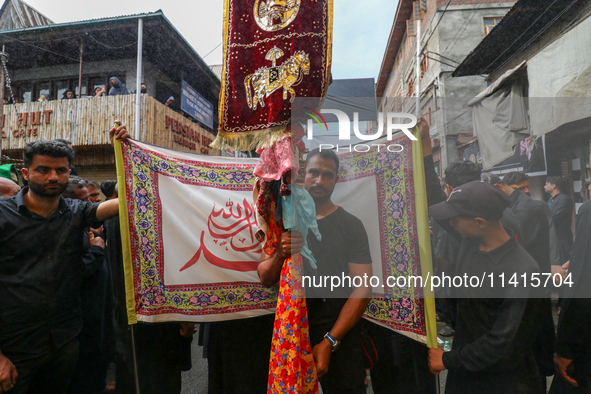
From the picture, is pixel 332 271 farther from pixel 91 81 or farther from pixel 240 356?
pixel 91 81

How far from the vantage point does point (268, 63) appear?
1601 millimetres

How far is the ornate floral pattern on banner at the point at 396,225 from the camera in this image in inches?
58.9

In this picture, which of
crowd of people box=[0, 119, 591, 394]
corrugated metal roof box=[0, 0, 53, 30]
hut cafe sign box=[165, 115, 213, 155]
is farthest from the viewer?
hut cafe sign box=[165, 115, 213, 155]

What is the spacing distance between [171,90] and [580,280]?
1064 centimetres

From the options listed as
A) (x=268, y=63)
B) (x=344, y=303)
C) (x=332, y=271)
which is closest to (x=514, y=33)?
(x=268, y=63)

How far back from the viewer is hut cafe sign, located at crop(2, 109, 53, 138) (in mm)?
8070

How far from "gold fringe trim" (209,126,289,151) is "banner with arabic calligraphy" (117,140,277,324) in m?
0.49

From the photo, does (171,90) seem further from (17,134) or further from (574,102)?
(574,102)

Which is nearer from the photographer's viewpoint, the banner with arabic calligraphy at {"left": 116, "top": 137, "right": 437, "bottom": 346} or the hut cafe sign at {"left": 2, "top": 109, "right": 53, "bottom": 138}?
the banner with arabic calligraphy at {"left": 116, "top": 137, "right": 437, "bottom": 346}

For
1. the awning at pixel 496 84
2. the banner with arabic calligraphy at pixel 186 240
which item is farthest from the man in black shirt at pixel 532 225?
the banner with arabic calligraphy at pixel 186 240

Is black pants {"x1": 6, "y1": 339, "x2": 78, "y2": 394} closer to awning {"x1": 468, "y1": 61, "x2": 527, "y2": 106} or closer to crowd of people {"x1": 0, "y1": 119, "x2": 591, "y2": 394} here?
crowd of people {"x1": 0, "y1": 119, "x2": 591, "y2": 394}

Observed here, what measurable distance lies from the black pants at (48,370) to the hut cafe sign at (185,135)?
7418 mm

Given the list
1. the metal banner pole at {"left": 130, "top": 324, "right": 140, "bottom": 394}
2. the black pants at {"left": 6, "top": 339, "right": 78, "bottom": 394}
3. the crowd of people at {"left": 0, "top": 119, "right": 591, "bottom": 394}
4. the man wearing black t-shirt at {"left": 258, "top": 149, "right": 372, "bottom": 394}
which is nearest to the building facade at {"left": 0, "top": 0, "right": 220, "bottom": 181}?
the crowd of people at {"left": 0, "top": 119, "right": 591, "bottom": 394}

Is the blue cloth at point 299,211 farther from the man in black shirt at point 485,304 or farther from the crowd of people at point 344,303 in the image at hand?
the man in black shirt at point 485,304
